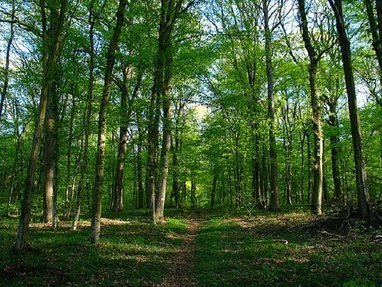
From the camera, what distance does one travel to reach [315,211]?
2092 centimetres

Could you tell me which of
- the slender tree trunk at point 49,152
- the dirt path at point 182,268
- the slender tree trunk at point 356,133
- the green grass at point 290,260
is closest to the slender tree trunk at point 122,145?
the slender tree trunk at point 49,152

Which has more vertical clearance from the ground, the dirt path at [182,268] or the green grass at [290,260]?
the green grass at [290,260]

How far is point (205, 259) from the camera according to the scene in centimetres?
1177

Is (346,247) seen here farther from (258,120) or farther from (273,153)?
(273,153)

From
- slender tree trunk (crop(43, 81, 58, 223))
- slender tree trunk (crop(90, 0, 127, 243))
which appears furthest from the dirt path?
slender tree trunk (crop(43, 81, 58, 223))

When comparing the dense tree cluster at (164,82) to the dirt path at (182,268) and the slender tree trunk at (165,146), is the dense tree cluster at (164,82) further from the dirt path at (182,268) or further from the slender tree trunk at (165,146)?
the dirt path at (182,268)

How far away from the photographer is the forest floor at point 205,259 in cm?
854

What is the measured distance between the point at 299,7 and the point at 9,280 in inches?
750

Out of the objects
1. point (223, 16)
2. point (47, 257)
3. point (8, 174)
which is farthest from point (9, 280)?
point (8, 174)

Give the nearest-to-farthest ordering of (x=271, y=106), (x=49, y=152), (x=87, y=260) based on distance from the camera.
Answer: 1. (x=87, y=260)
2. (x=49, y=152)
3. (x=271, y=106)

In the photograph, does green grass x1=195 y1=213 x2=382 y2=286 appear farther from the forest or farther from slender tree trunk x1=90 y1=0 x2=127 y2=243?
slender tree trunk x1=90 y1=0 x2=127 y2=243

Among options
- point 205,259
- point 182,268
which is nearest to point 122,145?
point 205,259

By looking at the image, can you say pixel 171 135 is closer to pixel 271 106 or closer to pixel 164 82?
pixel 164 82

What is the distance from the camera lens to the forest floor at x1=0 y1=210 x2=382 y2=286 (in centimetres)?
854
